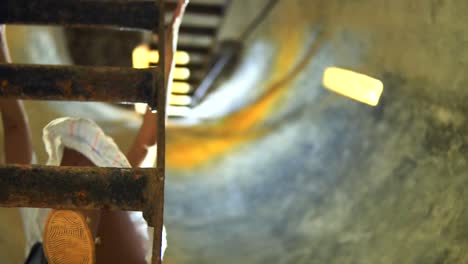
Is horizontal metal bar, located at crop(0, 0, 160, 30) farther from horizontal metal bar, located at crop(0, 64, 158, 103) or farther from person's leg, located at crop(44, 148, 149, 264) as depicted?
person's leg, located at crop(44, 148, 149, 264)

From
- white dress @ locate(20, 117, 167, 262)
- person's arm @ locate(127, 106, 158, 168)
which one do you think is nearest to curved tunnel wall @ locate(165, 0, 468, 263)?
person's arm @ locate(127, 106, 158, 168)

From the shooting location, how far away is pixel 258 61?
2.70 metres

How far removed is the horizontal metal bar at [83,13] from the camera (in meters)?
1.25

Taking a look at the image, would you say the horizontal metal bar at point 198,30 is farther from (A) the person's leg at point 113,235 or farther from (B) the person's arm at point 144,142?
(A) the person's leg at point 113,235

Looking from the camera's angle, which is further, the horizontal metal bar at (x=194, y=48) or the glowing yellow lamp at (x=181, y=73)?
the glowing yellow lamp at (x=181, y=73)

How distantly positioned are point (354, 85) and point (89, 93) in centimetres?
79

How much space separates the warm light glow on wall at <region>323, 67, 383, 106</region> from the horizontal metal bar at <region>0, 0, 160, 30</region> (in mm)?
Answer: 583

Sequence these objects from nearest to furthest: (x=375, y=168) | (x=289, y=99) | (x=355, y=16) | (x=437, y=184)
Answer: (x=437, y=184) < (x=375, y=168) < (x=355, y=16) < (x=289, y=99)

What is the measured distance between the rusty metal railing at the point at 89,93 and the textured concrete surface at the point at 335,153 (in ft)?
1.88

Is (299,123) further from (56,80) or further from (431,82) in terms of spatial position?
(56,80)

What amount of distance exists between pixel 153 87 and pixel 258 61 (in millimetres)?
1635

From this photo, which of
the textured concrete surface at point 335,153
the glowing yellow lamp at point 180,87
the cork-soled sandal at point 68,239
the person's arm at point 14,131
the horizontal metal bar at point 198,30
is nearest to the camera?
the cork-soled sandal at point 68,239

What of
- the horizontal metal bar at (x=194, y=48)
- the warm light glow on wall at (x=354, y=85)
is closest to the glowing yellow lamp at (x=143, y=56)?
the horizontal metal bar at (x=194, y=48)

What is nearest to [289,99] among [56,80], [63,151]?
[63,151]
